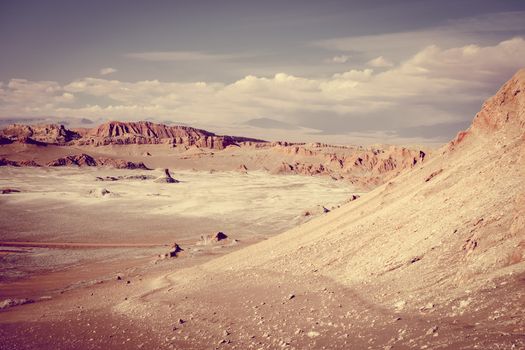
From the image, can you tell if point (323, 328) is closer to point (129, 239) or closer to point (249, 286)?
point (249, 286)

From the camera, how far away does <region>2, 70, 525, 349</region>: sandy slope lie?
7180 mm

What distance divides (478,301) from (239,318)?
17.3ft

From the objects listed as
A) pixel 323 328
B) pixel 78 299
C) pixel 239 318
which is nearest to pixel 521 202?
pixel 323 328

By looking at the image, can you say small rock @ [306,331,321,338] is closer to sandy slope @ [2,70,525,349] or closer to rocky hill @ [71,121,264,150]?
sandy slope @ [2,70,525,349]

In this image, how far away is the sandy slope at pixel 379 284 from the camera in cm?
718

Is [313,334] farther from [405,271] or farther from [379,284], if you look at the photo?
[405,271]

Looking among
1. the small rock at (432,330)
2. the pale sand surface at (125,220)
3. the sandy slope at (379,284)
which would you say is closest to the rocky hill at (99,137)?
the pale sand surface at (125,220)

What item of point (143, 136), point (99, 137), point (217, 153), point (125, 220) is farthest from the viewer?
point (143, 136)

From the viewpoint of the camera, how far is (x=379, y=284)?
9.65 m

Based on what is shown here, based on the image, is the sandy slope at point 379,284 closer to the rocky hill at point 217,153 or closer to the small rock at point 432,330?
the small rock at point 432,330

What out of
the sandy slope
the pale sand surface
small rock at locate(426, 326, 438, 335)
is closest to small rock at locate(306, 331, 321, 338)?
the sandy slope

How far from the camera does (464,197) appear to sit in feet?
36.5

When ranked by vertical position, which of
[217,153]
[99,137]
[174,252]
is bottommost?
[174,252]

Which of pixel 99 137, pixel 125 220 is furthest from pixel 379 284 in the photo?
pixel 99 137
